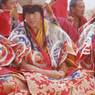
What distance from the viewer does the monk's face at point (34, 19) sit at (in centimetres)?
211

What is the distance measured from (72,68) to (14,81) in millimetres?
427

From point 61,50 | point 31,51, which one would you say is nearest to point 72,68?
point 61,50

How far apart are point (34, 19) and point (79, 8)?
342 millimetres

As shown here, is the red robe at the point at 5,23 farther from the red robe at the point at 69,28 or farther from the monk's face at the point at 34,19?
the red robe at the point at 69,28

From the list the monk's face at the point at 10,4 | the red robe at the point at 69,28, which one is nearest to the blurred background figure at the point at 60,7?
the red robe at the point at 69,28

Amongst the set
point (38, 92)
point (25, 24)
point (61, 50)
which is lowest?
point (38, 92)

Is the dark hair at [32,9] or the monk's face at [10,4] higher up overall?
the monk's face at [10,4]

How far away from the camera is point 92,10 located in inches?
92.7

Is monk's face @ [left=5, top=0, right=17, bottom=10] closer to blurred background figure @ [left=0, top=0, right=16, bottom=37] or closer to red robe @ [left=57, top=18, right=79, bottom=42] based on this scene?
blurred background figure @ [left=0, top=0, right=16, bottom=37]

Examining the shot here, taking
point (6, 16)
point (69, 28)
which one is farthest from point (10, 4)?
point (69, 28)

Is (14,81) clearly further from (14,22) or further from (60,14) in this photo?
(60,14)

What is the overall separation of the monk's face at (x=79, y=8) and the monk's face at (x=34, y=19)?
0.28 meters

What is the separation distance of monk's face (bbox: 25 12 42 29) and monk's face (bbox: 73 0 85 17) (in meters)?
0.28

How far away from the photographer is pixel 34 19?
6.97 ft
